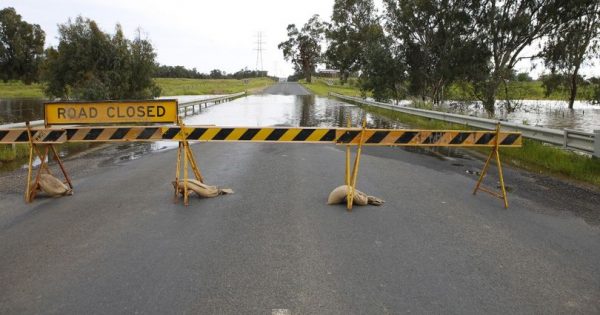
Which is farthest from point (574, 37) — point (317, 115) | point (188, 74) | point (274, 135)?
point (188, 74)

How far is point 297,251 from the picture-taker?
4.99 metres

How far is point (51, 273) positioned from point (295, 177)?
507 centimetres

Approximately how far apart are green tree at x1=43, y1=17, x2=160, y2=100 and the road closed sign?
1952cm

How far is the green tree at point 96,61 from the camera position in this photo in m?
27.1

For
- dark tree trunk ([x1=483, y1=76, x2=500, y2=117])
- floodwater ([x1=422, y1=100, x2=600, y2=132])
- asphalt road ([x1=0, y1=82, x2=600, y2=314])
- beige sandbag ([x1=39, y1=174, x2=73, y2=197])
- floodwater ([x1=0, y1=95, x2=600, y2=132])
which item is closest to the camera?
asphalt road ([x1=0, y1=82, x2=600, y2=314])

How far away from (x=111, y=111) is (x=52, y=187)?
4.81 feet

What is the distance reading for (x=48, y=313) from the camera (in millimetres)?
3668

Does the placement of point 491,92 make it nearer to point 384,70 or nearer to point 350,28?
point 384,70

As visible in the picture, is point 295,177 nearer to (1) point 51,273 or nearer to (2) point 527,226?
(2) point 527,226

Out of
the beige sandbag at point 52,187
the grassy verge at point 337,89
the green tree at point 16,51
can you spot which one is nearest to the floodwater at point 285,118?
the beige sandbag at point 52,187

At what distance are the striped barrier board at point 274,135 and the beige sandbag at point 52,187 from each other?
0.60 m

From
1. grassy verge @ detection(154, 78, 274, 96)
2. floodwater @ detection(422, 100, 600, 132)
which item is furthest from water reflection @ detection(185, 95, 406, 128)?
grassy verge @ detection(154, 78, 274, 96)

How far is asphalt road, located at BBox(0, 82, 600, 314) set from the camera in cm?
390

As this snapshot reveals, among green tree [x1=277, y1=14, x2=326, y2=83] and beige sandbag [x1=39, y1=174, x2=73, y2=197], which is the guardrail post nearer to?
beige sandbag [x1=39, y1=174, x2=73, y2=197]
